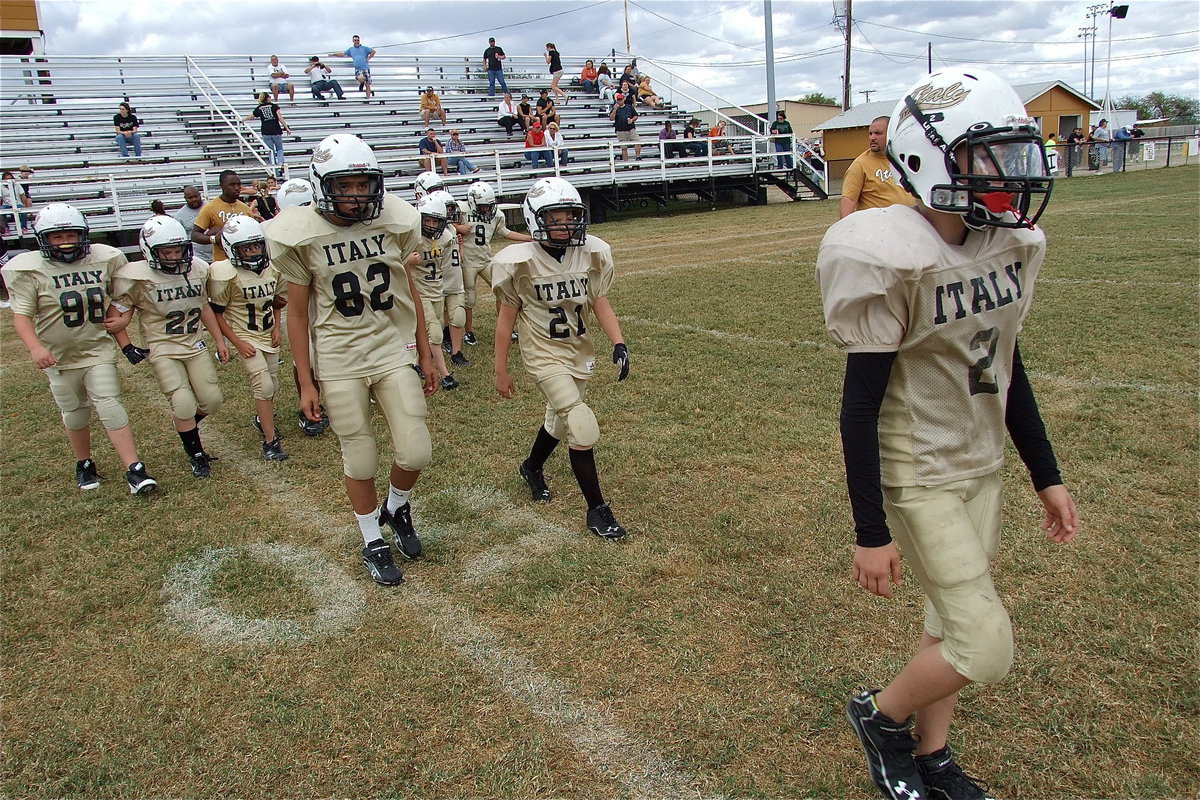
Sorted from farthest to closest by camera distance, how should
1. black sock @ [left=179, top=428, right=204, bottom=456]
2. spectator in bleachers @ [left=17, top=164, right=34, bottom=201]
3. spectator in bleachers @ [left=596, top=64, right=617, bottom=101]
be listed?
spectator in bleachers @ [left=596, top=64, right=617, bottom=101] → spectator in bleachers @ [left=17, top=164, right=34, bottom=201] → black sock @ [left=179, top=428, right=204, bottom=456]

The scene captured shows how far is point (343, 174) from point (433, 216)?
3.87 metres

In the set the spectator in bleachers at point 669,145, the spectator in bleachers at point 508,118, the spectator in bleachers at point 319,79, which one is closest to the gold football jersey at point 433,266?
the spectator in bleachers at point 669,145

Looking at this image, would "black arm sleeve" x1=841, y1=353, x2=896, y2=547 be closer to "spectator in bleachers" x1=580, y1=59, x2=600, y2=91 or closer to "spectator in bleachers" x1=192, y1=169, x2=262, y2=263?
"spectator in bleachers" x1=192, y1=169, x2=262, y2=263

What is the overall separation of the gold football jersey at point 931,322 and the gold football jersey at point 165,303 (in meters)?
4.77

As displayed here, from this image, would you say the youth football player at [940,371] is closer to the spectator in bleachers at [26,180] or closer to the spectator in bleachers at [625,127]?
A: the spectator in bleachers at [26,180]

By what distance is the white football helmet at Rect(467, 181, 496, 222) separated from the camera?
852 centimetres

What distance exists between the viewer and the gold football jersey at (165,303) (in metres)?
5.38

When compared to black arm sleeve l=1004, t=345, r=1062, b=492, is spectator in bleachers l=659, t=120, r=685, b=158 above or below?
above

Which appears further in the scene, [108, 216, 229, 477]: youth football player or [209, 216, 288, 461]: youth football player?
[209, 216, 288, 461]: youth football player

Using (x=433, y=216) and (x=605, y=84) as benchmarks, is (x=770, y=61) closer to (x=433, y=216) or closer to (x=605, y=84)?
(x=605, y=84)

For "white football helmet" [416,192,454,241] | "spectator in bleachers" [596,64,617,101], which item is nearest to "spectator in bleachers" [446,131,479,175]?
"spectator in bleachers" [596,64,617,101]

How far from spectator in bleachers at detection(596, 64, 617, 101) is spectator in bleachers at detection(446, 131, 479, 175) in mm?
7356

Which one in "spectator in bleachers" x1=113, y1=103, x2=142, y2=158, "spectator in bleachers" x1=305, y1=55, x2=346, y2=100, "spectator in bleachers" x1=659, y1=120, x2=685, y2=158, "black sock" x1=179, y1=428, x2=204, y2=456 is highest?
"spectator in bleachers" x1=305, y1=55, x2=346, y2=100

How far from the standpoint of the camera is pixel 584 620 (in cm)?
335
